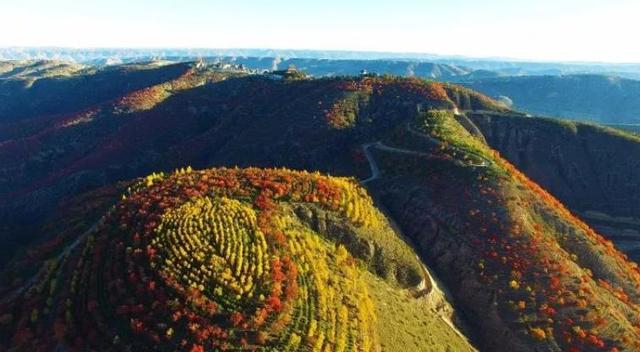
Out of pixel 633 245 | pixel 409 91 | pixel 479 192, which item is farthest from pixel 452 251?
pixel 409 91

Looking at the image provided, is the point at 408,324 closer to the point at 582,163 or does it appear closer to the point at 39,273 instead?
the point at 39,273

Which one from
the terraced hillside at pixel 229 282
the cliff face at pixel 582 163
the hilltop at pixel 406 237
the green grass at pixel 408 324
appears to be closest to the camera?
the terraced hillside at pixel 229 282

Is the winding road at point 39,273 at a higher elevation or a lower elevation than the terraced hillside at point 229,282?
lower

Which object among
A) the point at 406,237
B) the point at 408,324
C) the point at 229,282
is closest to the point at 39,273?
the point at 229,282

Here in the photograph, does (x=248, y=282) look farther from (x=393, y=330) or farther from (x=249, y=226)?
(x=393, y=330)

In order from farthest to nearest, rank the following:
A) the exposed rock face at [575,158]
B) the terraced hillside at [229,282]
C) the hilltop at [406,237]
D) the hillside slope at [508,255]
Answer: the exposed rock face at [575,158] < the hillside slope at [508,255] < the hilltop at [406,237] < the terraced hillside at [229,282]

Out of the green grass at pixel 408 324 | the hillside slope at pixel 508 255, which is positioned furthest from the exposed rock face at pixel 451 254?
the green grass at pixel 408 324

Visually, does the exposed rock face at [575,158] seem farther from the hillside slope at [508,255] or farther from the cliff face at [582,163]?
the hillside slope at [508,255]
